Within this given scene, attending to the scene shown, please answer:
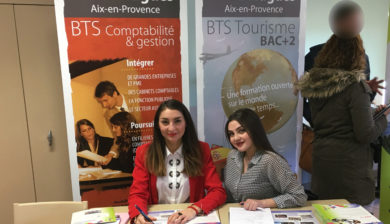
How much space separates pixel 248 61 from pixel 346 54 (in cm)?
65

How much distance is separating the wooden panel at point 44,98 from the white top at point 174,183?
119 centimetres

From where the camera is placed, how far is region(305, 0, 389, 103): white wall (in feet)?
10.7

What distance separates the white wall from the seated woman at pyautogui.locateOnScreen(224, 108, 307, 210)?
7.24 ft

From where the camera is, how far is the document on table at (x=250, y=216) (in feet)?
4.33

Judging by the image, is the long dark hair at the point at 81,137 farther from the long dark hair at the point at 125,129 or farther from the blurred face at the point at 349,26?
the blurred face at the point at 349,26

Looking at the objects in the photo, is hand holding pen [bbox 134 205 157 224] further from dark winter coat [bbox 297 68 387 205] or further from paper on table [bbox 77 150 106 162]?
dark winter coat [bbox 297 68 387 205]

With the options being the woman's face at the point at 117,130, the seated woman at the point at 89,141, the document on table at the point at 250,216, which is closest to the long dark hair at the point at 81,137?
the seated woman at the point at 89,141

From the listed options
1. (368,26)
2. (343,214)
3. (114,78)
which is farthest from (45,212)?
(368,26)

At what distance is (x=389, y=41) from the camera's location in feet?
7.30

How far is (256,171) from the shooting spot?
1.54m

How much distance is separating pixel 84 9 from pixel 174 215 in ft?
4.58

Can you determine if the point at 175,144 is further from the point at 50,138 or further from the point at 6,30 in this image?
the point at 6,30

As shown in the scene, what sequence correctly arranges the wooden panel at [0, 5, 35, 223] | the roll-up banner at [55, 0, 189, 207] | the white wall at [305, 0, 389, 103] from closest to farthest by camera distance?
the roll-up banner at [55, 0, 189, 207]
the wooden panel at [0, 5, 35, 223]
the white wall at [305, 0, 389, 103]

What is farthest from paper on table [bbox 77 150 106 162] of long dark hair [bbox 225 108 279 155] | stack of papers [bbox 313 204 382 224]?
stack of papers [bbox 313 204 382 224]
